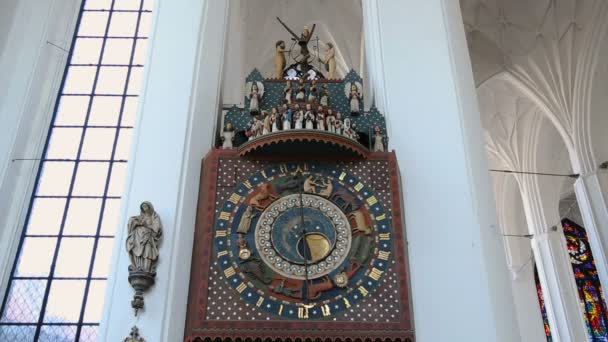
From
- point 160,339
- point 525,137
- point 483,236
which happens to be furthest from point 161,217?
point 525,137

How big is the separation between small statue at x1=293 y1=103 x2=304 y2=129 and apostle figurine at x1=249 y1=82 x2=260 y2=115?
0.71 m

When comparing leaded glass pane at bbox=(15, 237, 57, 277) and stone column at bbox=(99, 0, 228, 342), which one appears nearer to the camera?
stone column at bbox=(99, 0, 228, 342)

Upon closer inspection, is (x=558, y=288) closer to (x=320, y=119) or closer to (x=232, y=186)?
(x=320, y=119)

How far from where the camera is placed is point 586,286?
54.9ft

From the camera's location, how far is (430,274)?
6199 mm

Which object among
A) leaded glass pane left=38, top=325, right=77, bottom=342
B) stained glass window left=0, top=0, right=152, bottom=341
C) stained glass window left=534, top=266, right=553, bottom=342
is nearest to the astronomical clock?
stained glass window left=0, top=0, right=152, bottom=341

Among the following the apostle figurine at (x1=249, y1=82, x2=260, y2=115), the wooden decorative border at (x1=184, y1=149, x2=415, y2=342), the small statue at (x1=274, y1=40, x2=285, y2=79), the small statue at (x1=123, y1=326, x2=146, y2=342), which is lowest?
the small statue at (x1=123, y1=326, x2=146, y2=342)

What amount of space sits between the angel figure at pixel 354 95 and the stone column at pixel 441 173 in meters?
0.29

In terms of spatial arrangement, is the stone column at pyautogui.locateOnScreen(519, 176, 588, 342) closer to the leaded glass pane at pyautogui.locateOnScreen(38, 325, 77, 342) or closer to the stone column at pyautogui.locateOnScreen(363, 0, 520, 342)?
the stone column at pyautogui.locateOnScreen(363, 0, 520, 342)

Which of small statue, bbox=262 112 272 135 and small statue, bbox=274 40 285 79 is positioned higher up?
small statue, bbox=274 40 285 79

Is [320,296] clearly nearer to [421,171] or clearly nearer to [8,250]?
[421,171]

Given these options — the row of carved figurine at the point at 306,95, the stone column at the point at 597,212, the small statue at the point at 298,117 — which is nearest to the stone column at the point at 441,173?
the row of carved figurine at the point at 306,95

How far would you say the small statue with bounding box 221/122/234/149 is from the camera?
7086 millimetres

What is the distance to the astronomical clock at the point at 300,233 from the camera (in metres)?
5.84
